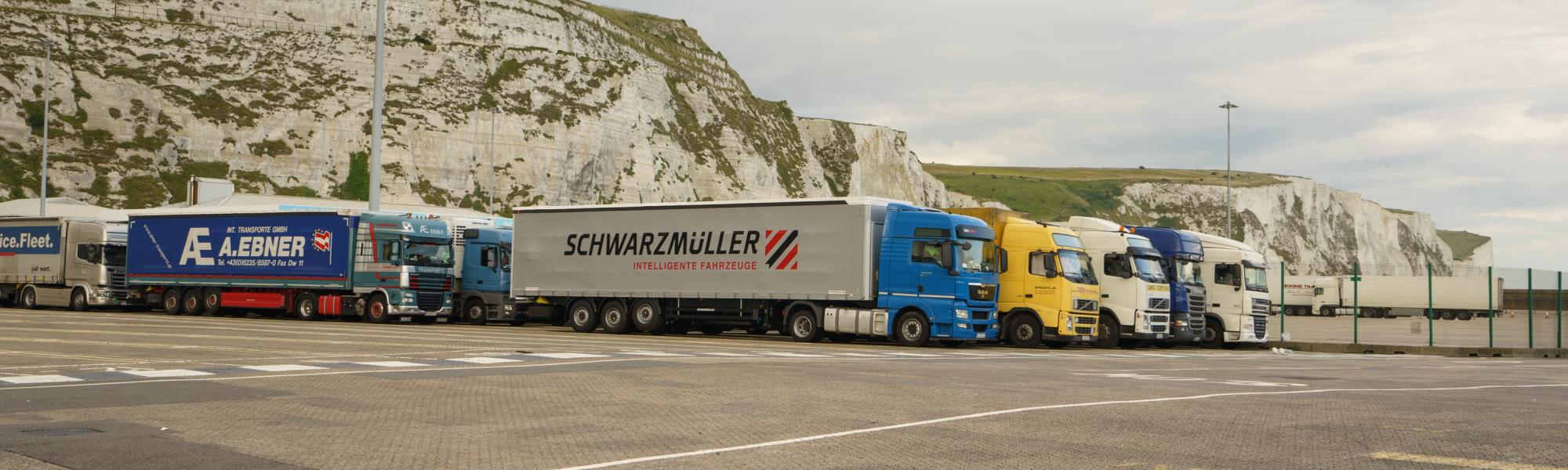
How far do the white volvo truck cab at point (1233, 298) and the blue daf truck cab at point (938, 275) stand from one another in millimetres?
8284

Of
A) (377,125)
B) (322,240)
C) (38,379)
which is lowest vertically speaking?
(38,379)

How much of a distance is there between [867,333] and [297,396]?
1672 cm

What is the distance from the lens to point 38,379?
14094 mm

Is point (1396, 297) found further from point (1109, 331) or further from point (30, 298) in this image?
point (30, 298)

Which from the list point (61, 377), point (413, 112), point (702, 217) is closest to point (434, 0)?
point (413, 112)

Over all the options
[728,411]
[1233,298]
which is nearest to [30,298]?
[1233,298]

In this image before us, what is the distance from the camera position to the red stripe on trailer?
2877 centimetres

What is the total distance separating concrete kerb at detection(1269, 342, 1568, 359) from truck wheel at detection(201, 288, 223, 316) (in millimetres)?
32661

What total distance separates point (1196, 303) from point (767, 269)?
37.8 feet

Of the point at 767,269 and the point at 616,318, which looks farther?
the point at 616,318

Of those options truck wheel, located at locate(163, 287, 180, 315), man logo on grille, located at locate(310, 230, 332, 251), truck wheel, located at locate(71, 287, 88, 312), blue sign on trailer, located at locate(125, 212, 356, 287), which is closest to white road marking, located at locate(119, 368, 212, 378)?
blue sign on trailer, located at locate(125, 212, 356, 287)

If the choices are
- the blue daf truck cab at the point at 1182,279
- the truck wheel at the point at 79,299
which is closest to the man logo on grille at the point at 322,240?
the truck wheel at the point at 79,299

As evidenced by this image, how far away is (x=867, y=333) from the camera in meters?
27.8

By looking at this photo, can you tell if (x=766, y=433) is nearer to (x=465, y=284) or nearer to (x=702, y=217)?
(x=702, y=217)
